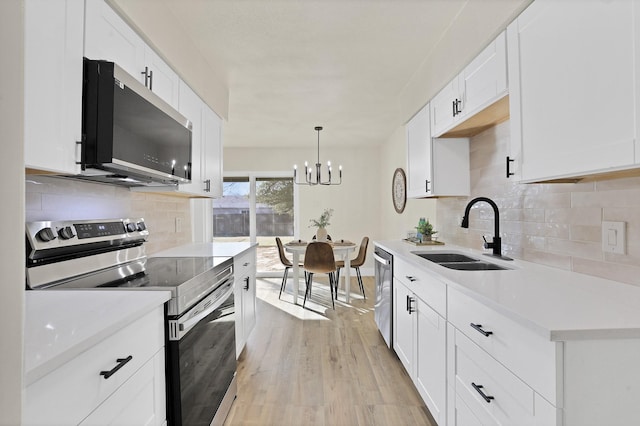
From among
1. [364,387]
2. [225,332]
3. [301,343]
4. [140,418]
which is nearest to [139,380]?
[140,418]

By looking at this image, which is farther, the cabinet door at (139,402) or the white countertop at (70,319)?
the cabinet door at (139,402)

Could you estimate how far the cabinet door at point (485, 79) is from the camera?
1583mm

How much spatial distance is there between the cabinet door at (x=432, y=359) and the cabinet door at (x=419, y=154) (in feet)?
3.73

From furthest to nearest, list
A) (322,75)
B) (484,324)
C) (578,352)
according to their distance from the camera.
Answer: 1. (322,75)
2. (484,324)
3. (578,352)

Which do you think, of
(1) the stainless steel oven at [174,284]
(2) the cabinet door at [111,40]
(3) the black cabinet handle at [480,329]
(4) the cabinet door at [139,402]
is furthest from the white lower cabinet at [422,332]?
(2) the cabinet door at [111,40]

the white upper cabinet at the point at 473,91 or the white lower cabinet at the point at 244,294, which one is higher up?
the white upper cabinet at the point at 473,91

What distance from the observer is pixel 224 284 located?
6.18ft

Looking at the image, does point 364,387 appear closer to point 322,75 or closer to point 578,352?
point 578,352

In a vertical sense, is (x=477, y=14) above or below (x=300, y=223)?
above

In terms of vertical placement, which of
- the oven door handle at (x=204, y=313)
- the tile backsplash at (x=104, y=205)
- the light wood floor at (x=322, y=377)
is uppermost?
the tile backsplash at (x=104, y=205)

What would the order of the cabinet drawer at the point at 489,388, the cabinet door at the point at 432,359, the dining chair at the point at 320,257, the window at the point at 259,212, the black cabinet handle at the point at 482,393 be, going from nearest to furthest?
the cabinet drawer at the point at 489,388 < the black cabinet handle at the point at 482,393 < the cabinet door at the point at 432,359 < the dining chair at the point at 320,257 < the window at the point at 259,212

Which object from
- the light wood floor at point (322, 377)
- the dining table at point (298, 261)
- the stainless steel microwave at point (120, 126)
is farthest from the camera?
the dining table at point (298, 261)

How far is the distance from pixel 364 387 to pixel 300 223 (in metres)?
3.97

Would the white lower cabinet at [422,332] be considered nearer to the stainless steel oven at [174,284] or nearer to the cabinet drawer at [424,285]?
the cabinet drawer at [424,285]
